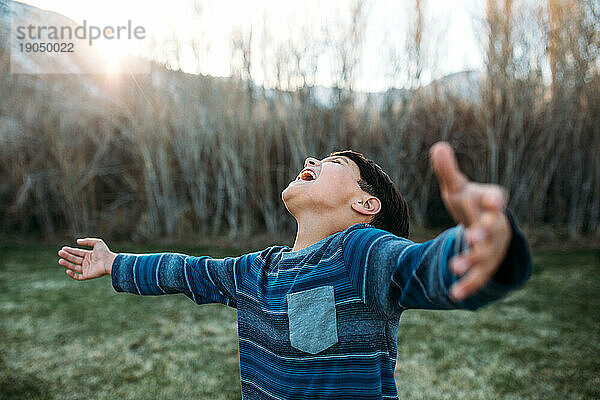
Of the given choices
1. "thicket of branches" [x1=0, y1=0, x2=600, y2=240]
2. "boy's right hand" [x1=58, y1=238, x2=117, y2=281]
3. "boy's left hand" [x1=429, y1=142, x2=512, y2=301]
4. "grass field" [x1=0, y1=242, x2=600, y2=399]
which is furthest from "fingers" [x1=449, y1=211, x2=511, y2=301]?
"thicket of branches" [x1=0, y1=0, x2=600, y2=240]

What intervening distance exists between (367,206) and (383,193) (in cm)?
9

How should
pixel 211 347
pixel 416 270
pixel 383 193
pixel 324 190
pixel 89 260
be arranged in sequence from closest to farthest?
1. pixel 416 270
2. pixel 324 190
3. pixel 383 193
4. pixel 89 260
5. pixel 211 347

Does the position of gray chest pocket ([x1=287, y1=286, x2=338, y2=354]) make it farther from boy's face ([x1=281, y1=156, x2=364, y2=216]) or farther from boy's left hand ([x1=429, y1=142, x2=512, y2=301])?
boy's left hand ([x1=429, y1=142, x2=512, y2=301])

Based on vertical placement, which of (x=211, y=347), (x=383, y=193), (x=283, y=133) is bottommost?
(x=211, y=347)

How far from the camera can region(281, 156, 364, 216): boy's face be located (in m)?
1.19

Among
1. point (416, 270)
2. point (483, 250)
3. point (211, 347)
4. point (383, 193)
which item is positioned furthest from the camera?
point (211, 347)

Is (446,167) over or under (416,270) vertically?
over

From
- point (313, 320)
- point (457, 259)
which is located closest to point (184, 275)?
point (313, 320)

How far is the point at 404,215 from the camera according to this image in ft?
4.48

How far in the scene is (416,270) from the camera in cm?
85

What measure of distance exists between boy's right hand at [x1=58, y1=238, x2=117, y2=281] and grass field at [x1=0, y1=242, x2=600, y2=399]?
1.39 meters

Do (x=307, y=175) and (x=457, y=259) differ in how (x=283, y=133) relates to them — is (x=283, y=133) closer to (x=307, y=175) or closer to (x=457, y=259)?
(x=307, y=175)

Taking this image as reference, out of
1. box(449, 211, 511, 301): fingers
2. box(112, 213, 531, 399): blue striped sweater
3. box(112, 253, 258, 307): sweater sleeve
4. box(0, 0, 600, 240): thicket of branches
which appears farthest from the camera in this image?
box(0, 0, 600, 240): thicket of branches

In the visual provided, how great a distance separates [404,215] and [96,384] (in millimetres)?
2149
